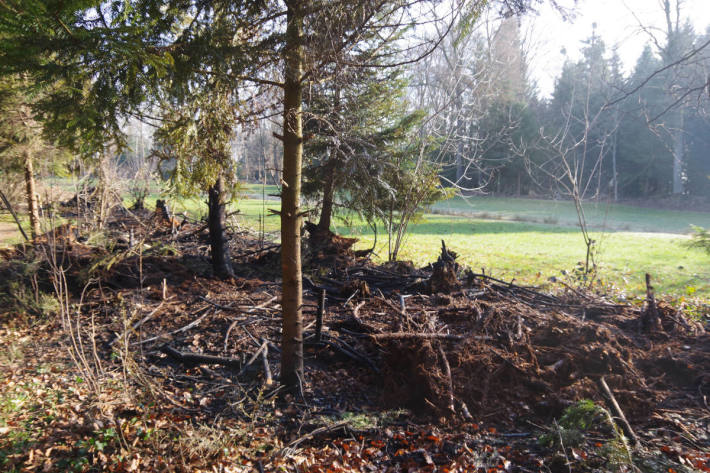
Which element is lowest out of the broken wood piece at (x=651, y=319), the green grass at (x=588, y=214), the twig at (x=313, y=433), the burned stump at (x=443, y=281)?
the twig at (x=313, y=433)

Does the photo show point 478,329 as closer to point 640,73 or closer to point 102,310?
point 102,310

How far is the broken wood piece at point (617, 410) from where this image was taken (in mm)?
3217

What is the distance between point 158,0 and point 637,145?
134 feet

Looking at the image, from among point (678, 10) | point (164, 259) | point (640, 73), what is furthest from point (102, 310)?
point (640, 73)

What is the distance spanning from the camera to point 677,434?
A: 3332 mm

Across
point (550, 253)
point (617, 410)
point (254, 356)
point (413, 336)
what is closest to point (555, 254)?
point (550, 253)

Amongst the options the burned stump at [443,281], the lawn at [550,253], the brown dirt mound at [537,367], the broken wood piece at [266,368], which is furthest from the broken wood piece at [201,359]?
the lawn at [550,253]

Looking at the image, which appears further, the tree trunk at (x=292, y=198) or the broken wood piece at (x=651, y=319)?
the broken wood piece at (x=651, y=319)

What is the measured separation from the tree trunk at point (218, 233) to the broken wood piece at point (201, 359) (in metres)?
2.76

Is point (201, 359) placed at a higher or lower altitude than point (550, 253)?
lower

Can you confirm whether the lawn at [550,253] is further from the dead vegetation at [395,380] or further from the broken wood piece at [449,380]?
the broken wood piece at [449,380]

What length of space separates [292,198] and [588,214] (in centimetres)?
3168

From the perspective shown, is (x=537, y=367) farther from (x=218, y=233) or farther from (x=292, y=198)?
(x=218, y=233)

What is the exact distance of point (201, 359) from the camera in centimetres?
443
